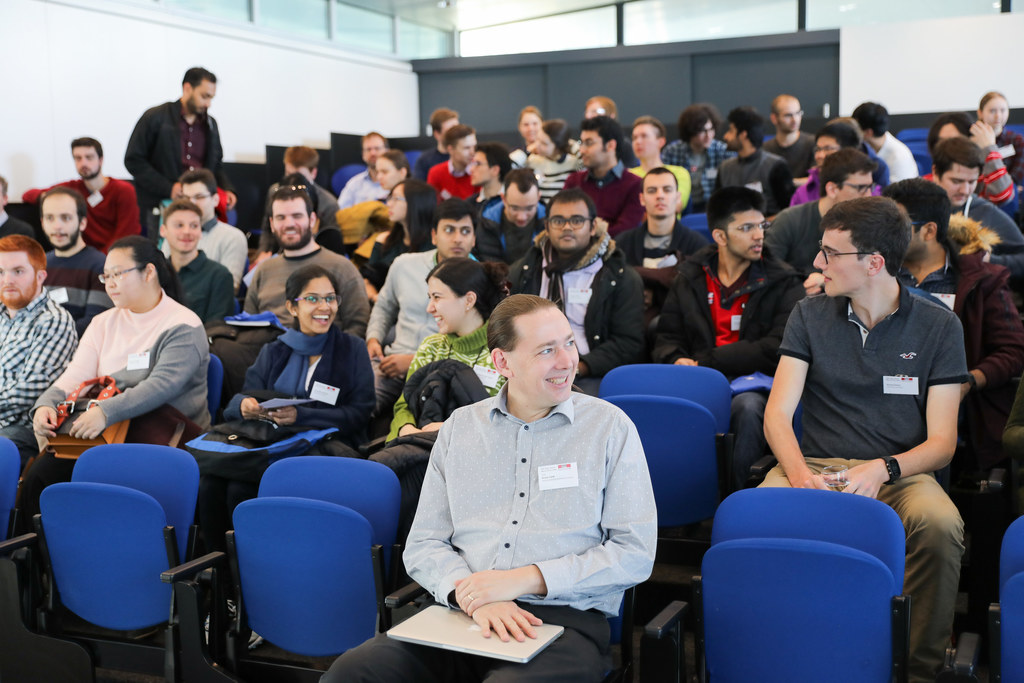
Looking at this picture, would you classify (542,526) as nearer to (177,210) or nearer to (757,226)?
(757,226)

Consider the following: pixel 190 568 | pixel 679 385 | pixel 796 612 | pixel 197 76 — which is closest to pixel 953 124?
pixel 679 385

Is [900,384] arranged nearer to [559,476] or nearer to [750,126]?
[559,476]

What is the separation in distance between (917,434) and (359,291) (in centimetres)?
282

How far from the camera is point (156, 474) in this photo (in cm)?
280

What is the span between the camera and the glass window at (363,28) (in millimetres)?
10562

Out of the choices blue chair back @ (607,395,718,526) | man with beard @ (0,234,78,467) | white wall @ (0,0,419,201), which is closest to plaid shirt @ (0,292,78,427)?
man with beard @ (0,234,78,467)

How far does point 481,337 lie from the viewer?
3.29 meters

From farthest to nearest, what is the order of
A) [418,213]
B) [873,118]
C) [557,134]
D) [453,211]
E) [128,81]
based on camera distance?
[128,81] < [557,134] < [873,118] < [418,213] < [453,211]

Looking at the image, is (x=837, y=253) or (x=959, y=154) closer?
(x=837, y=253)

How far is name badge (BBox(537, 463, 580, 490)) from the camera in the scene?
2090 millimetres

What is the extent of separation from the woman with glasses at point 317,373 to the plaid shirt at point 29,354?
88cm

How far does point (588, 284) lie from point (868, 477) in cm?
185

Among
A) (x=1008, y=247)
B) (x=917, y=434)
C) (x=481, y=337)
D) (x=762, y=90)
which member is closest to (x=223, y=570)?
(x=481, y=337)

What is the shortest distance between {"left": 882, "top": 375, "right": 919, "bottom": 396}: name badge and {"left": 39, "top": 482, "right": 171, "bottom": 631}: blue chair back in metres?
2.08
